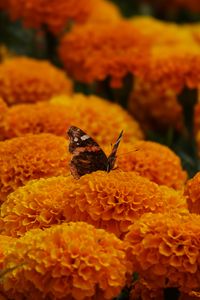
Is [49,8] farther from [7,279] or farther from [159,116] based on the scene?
[7,279]

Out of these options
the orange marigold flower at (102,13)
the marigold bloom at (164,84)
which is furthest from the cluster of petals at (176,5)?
the marigold bloom at (164,84)

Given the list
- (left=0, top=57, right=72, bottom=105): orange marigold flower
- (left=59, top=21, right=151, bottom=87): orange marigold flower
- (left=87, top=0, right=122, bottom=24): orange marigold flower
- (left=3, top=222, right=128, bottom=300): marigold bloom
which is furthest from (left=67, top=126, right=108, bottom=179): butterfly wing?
(left=87, top=0, right=122, bottom=24): orange marigold flower

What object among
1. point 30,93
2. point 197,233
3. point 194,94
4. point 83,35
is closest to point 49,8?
point 83,35

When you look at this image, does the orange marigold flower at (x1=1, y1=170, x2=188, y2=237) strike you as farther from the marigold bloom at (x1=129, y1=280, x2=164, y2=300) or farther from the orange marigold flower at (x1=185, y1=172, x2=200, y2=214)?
the marigold bloom at (x1=129, y1=280, x2=164, y2=300)

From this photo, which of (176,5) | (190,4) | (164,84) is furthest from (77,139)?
(176,5)

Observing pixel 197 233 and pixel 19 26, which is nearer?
pixel 197 233
